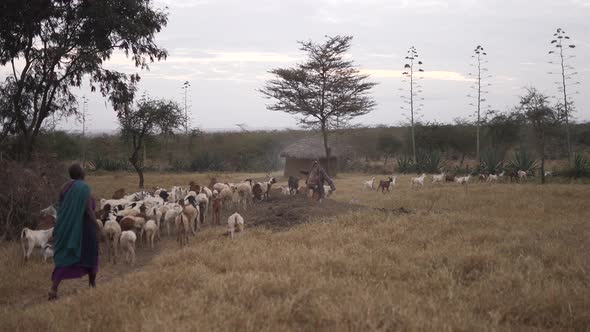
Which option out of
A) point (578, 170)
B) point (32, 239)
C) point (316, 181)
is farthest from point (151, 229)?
point (578, 170)

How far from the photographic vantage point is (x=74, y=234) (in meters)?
5.93

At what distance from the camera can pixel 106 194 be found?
17.3 m

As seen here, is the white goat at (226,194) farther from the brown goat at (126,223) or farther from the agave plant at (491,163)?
the agave plant at (491,163)

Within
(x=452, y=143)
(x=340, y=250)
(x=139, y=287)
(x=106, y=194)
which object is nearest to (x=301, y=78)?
(x=106, y=194)

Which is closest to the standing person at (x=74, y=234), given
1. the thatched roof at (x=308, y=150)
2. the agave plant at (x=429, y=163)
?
the thatched roof at (x=308, y=150)

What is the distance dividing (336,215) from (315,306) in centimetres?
585

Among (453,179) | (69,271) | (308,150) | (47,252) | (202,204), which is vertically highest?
(308,150)

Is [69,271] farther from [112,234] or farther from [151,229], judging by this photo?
[151,229]

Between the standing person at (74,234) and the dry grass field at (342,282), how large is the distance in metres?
0.34

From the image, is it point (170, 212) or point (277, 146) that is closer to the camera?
point (170, 212)

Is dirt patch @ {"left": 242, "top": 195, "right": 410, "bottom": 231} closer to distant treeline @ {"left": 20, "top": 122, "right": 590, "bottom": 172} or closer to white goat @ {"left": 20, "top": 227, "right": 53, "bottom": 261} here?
white goat @ {"left": 20, "top": 227, "right": 53, "bottom": 261}

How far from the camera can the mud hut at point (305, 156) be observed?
25.3 meters

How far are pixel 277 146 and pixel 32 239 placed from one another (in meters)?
31.9

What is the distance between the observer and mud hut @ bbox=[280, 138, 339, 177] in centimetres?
2527
